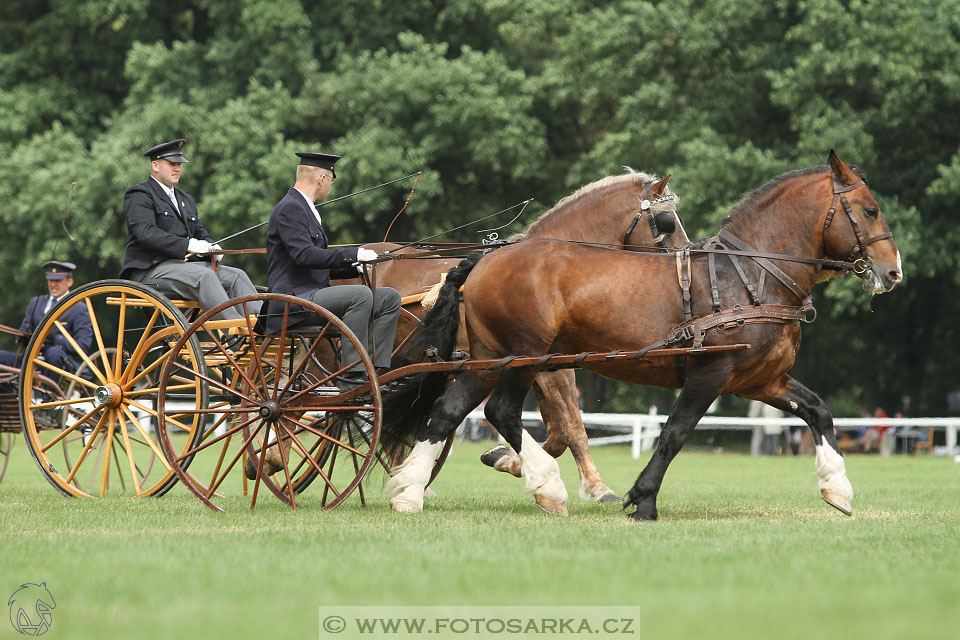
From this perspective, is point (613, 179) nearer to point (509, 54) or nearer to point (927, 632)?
point (927, 632)

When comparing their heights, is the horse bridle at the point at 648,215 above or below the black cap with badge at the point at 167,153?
below

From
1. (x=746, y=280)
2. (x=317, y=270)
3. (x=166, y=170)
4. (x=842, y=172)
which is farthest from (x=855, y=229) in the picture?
(x=166, y=170)

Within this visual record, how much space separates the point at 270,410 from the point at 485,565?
2.97m

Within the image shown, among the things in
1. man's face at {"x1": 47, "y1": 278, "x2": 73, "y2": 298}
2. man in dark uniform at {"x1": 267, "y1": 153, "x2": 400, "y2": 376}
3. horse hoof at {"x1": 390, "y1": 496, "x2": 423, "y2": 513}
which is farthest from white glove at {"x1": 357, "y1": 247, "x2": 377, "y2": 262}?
man's face at {"x1": 47, "y1": 278, "x2": 73, "y2": 298}

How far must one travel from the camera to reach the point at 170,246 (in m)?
8.53

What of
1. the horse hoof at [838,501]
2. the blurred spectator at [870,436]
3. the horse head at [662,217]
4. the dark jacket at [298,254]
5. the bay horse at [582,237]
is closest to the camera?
the horse hoof at [838,501]

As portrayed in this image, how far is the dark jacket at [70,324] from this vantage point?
34.7ft

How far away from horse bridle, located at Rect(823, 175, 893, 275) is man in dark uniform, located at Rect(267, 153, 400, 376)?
285cm

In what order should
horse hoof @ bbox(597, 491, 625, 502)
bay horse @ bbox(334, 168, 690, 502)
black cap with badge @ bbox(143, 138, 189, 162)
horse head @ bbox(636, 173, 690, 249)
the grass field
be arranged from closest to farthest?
the grass field < horse head @ bbox(636, 173, 690, 249) < bay horse @ bbox(334, 168, 690, 502) < black cap with badge @ bbox(143, 138, 189, 162) < horse hoof @ bbox(597, 491, 625, 502)

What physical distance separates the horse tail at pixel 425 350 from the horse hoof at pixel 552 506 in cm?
105

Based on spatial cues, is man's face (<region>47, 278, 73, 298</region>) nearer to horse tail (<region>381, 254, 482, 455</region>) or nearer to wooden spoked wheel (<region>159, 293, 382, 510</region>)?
wooden spoked wheel (<region>159, 293, 382, 510</region>)

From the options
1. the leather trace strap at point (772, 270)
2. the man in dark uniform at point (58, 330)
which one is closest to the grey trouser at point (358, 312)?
the leather trace strap at point (772, 270)

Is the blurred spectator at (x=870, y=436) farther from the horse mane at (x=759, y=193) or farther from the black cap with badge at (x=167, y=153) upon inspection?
the black cap with badge at (x=167, y=153)

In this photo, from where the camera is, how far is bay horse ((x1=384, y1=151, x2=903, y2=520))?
24.1 ft
